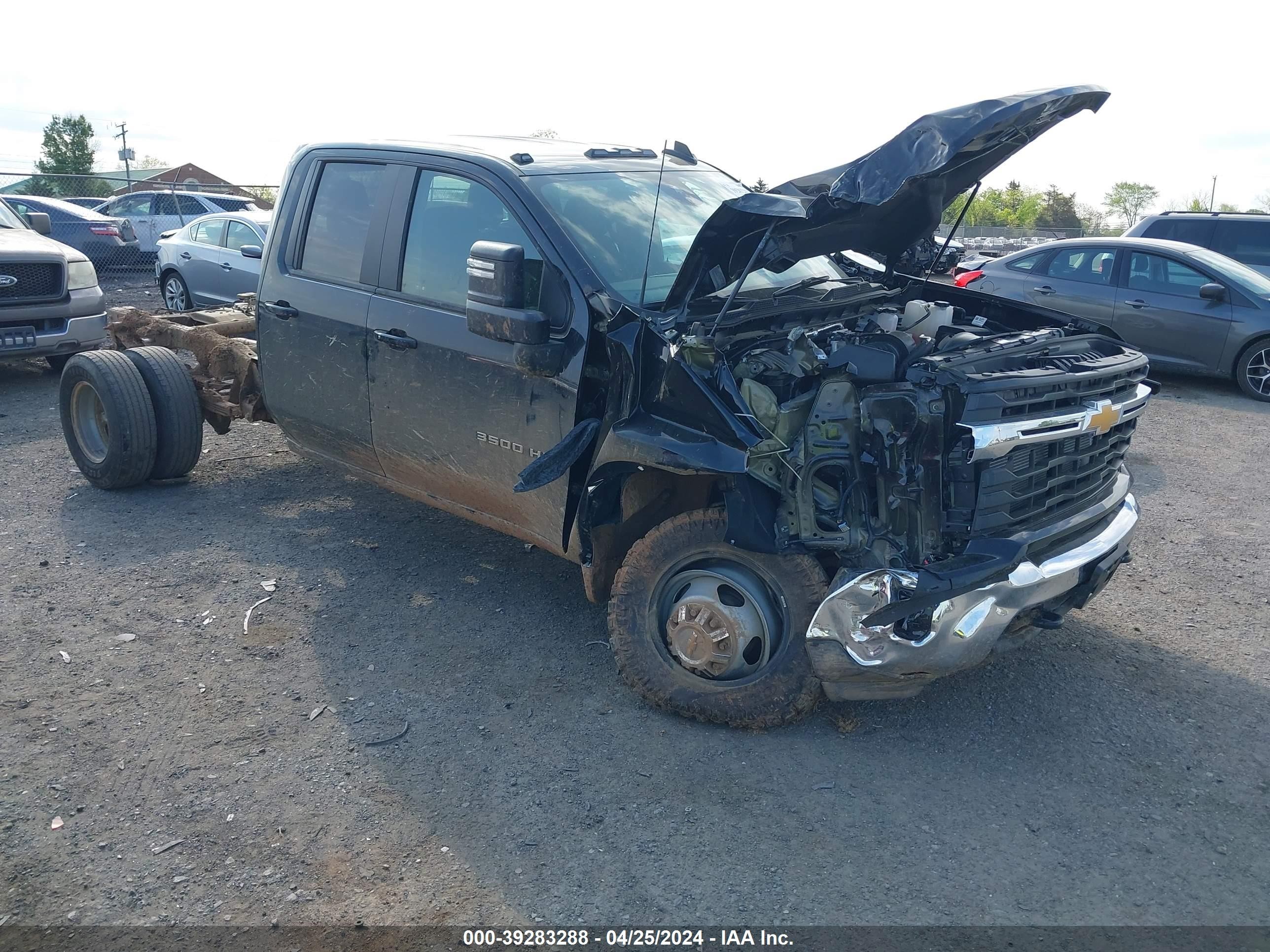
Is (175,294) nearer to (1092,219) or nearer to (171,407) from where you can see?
(171,407)

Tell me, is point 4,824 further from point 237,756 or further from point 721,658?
point 721,658

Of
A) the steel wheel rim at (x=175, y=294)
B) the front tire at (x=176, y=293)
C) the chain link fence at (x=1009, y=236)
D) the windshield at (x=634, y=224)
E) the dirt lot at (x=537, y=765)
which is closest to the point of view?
the dirt lot at (x=537, y=765)

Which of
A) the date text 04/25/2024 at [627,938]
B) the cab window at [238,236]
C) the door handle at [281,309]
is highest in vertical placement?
the cab window at [238,236]

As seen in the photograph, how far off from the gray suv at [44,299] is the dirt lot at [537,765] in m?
3.99

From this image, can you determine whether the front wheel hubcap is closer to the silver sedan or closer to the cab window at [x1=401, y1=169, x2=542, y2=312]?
the cab window at [x1=401, y1=169, x2=542, y2=312]

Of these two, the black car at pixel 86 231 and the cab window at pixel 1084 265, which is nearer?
the cab window at pixel 1084 265

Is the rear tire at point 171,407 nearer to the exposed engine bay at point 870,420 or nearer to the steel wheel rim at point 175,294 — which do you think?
the exposed engine bay at point 870,420

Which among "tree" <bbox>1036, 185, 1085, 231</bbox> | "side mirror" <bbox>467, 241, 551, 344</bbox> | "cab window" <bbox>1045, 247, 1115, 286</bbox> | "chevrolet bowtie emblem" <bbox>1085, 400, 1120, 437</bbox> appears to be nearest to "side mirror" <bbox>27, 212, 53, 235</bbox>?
"side mirror" <bbox>467, 241, 551, 344</bbox>

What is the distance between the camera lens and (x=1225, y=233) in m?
12.6

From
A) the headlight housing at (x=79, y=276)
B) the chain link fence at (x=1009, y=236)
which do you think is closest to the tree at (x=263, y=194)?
the headlight housing at (x=79, y=276)

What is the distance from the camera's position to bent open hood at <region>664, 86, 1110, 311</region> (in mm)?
3438

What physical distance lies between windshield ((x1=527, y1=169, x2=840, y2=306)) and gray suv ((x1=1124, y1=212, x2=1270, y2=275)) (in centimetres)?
972

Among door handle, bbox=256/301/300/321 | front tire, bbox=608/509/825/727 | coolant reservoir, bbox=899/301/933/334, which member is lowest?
front tire, bbox=608/509/825/727

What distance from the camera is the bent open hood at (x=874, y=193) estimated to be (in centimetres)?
344
